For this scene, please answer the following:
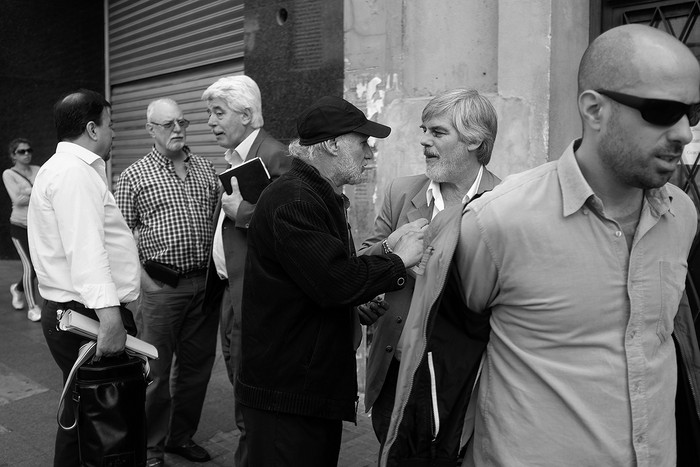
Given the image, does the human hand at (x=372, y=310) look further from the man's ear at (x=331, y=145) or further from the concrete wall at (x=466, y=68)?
the concrete wall at (x=466, y=68)

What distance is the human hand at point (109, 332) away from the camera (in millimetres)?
3297

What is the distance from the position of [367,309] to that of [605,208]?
1296 millimetres

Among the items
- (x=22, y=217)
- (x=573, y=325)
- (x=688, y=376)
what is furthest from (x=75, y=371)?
(x=22, y=217)

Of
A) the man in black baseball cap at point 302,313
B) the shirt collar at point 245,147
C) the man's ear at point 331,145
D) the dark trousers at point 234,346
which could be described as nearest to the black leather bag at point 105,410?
the dark trousers at point 234,346

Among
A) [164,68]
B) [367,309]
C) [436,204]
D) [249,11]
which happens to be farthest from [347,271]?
[164,68]

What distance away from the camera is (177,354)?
15.1ft

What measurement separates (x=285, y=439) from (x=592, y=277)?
1378mm

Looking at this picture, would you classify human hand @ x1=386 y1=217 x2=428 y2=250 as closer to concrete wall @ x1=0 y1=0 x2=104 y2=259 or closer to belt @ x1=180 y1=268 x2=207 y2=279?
belt @ x1=180 y1=268 x2=207 y2=279

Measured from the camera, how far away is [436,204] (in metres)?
3.14

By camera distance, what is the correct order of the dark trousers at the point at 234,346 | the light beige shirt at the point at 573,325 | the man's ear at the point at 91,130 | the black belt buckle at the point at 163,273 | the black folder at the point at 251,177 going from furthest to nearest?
the black belt buckle at the point at 163,273 → the dark trousers at the point at 234,346 → the black folder at the point at 251,177 → the man's ear at the point at 91,130 → the light beige shirt at the point at 573,325

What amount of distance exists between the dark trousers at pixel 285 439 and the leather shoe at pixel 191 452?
1811 millimetres

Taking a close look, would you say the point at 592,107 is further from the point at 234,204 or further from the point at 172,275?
the point at 172,275

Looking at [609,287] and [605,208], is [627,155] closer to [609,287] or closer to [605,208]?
[605,208]

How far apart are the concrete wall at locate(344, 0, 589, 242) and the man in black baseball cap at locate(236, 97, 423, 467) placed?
5.74 feet
